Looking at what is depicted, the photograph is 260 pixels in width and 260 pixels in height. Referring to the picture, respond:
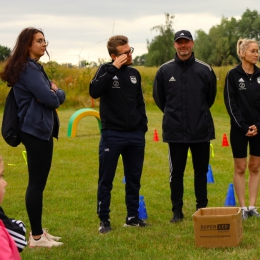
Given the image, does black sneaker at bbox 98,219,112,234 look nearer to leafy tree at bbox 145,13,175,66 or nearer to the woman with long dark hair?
the woman with long dark hair

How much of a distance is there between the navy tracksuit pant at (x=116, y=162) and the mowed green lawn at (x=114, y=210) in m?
0.33

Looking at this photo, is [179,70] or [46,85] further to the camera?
[179,70]

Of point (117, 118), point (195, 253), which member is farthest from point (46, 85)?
point (195, 253)

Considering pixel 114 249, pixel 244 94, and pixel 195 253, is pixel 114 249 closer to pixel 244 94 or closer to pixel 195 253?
pixel 195 253

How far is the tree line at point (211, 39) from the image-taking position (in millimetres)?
64919

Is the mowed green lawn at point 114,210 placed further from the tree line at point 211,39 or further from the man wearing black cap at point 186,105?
the tree line at point 211,39

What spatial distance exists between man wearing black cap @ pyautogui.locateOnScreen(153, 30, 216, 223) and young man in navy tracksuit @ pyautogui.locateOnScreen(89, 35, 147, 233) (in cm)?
39

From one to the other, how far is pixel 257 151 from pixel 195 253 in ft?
6.58

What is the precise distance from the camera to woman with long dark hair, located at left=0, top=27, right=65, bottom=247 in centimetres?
580

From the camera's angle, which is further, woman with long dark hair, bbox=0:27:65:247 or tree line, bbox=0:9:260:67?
tree line, bbox=0:9:260:67

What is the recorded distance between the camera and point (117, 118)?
668 centimetres

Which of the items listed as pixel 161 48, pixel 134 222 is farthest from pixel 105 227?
pixel 161 48

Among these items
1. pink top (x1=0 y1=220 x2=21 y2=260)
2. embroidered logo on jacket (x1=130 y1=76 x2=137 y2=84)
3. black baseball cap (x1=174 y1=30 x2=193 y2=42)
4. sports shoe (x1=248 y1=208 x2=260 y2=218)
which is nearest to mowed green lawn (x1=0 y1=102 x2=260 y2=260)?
sports shoe (x1=248 y1=208 x2=260 y2=218)

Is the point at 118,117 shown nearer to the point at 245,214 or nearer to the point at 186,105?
the point at 186,105
